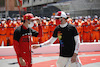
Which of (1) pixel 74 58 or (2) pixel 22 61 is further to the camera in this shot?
(1) pixel 74 58

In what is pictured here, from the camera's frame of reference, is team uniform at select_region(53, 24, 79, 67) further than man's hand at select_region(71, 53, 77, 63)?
Yes

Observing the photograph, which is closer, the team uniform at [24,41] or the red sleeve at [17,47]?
the red sleeve at [17,47]

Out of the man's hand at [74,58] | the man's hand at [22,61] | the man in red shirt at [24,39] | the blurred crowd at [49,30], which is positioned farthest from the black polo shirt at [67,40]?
the blurred crowd at [49,30]

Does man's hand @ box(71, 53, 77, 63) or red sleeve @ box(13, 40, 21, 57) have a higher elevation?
red sleeve @ box(13, 40, 21, 57)

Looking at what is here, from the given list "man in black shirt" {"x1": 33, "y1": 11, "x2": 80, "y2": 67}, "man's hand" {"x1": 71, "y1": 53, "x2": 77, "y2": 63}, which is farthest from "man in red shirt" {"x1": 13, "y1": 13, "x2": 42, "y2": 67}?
"man's hand" {"x1": 71, "y1": 53, "x2": 77, "y2": 63}

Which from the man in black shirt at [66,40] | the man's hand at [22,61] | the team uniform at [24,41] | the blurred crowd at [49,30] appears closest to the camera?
the man's hand at [22,61]

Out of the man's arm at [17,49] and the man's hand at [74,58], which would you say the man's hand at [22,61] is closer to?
the man's arm at [17,49]

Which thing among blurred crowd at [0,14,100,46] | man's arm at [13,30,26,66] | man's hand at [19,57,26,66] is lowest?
blurred crowd at [0,14,100,46]

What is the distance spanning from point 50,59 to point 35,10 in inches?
371

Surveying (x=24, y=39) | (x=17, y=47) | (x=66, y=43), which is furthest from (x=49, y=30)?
(x=17, y=47)

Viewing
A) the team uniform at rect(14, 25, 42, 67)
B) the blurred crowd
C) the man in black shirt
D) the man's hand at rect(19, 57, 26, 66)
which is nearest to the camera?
the man's hand at rect(19, 57, 26, 66)

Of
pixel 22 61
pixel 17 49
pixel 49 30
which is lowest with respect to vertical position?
pixel 49 30

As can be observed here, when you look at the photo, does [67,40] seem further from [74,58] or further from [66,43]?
[74,58]

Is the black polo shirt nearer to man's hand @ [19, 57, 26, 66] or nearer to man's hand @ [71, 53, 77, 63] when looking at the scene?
man's hand @ [71, 53, 77, 63]
